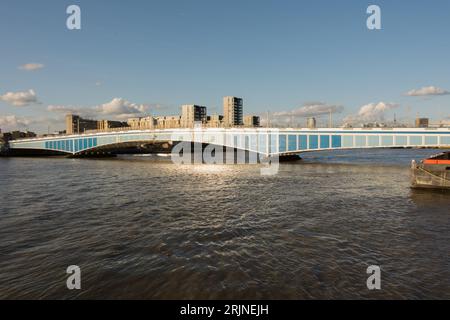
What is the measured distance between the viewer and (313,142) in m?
67.0

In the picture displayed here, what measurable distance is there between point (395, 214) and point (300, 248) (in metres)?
11.4

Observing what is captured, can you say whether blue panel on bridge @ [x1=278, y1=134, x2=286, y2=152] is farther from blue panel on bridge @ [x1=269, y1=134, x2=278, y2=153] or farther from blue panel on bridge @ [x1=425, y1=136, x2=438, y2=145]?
blue panel on bridge @ [x1=425, y1=136, x2=438, y2=145]

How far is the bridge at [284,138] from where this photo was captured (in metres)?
57.5

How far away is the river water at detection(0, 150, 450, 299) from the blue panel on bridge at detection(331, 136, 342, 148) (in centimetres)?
3752

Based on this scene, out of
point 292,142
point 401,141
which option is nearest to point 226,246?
point 401,141

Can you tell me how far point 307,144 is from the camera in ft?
221

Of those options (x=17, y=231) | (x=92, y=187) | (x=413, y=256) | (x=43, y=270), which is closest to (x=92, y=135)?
(x=92, y=187)

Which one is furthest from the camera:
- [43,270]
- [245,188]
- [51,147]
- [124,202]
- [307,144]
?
[51,147]

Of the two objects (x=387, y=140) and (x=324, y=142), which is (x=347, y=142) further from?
(x=387, y=140)

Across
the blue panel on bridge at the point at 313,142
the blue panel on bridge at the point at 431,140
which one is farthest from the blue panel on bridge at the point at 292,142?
the blue panel on bridge at the point at 431,140

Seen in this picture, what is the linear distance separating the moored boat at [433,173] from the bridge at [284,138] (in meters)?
28.8

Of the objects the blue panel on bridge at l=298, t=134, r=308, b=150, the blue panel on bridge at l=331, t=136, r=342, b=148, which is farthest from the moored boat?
the blue panel on bridge at l=298, t=134, r=308, b=150

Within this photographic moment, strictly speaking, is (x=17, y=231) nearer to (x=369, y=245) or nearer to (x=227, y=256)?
(x=227, y=256)

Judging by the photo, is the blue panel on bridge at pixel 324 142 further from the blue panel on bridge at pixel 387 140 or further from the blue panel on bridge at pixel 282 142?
the blue panel on bridge at pixel 387 140
